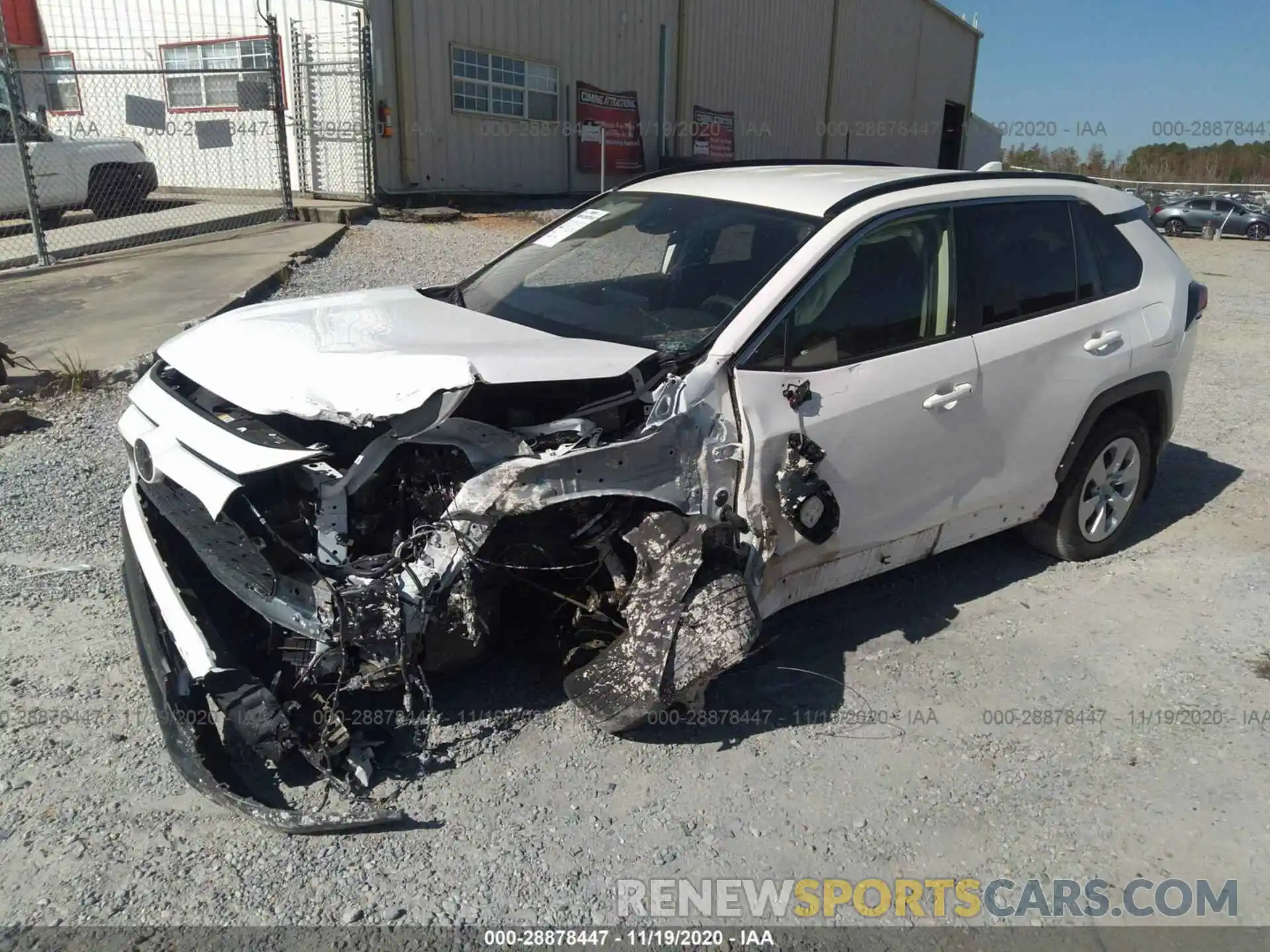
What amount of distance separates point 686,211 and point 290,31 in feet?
41.7

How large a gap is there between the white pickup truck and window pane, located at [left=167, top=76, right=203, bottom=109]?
220cm

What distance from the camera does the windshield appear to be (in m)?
3.66

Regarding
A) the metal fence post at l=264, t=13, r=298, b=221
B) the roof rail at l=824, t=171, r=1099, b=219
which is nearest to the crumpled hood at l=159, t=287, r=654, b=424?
the roof rail at l=824, t=171, r=1099, b=219

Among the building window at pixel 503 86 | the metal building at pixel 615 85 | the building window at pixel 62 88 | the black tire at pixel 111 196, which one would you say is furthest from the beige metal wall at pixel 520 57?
the building window at pixel 62 88

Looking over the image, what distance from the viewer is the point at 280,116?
13.1m

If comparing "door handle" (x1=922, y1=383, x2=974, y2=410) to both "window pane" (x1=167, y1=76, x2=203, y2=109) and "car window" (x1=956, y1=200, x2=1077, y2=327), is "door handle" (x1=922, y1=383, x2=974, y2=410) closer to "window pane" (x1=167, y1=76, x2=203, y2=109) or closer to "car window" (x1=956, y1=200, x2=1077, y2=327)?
"car window" (x1=956, y1=200, x2=1077, y2=327)

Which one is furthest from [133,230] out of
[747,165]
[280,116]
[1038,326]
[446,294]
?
[1038,326]

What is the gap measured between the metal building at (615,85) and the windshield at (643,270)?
11246 millimetres

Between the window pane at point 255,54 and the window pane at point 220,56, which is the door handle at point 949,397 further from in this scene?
the window pane at point 220,56

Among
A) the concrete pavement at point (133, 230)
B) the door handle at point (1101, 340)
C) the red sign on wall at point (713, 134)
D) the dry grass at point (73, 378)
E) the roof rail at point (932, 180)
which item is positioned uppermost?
the red sign on wall at point (713, 134)

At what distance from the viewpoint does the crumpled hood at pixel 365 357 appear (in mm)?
2969

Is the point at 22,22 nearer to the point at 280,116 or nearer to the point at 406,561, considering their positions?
the point at 280,116

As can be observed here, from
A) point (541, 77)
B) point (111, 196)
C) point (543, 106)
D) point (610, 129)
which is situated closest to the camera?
point (111, 196)

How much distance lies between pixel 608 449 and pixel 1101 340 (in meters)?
2.65
